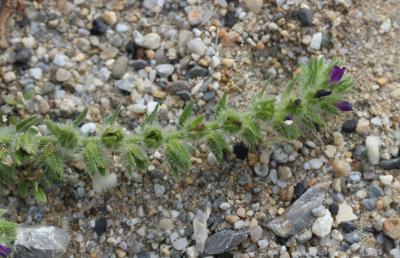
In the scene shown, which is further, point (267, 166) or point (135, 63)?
point (135, 63)

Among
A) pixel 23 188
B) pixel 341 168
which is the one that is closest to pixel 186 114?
pixel 341 168

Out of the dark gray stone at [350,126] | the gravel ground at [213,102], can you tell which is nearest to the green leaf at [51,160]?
the gravel ground at [213,102]

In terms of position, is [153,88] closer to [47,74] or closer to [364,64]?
[47,74]

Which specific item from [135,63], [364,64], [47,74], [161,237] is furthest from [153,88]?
[364,64]

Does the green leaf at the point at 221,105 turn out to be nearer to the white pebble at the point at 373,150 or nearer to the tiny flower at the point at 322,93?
the tiny flower at the point at 322,93

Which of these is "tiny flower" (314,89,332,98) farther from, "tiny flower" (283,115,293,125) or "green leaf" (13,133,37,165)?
"green leaf" (13,133,37,165)

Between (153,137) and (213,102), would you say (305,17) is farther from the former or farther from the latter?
(153,137)
